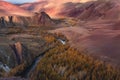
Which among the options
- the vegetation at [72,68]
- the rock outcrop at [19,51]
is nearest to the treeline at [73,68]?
the vegetation at [72,68]

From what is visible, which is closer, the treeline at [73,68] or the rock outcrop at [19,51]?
the treeline at [73,68]

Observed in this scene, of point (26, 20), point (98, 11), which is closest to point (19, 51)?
point (26, 20)

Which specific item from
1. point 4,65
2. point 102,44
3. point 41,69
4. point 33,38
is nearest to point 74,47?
point 102,44

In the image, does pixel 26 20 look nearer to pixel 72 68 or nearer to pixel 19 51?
pixel 19 51

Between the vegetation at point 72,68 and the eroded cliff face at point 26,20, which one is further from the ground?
the vegetation at point 72,68

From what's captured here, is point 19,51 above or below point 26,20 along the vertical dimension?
above

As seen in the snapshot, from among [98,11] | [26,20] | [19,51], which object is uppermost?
[98,11]

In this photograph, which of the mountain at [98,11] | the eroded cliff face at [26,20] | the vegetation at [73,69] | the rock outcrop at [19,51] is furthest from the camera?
the mountain at [98,11]

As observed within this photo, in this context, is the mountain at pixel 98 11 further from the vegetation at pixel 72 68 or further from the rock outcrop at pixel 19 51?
the vegetation at pixel 72 68

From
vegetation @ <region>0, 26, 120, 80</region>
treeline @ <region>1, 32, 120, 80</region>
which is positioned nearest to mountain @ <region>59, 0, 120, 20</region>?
vegetation @ <region>0, 26, 120, 80</region>

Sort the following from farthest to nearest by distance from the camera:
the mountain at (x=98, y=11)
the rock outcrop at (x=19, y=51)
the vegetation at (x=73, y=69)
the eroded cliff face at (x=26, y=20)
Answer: the mountain at (x=98, y=11) < the eroded cliff face at (x=26, y=20) < the rock outcrop at (x=19, y=51) < the vegetation at (x=73, y=69)

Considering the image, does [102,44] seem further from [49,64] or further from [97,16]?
[97,16]
